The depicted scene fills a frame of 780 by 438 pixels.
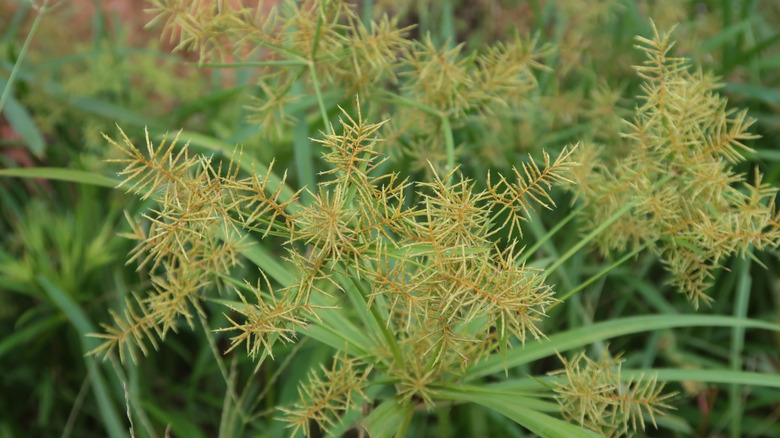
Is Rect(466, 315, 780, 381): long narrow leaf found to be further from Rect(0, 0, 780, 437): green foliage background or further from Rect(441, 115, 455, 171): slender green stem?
Rect(441, 115, 455, 171): slender green stem

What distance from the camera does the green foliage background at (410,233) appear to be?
82 cm

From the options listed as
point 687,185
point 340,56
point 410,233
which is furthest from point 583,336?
point 340,56

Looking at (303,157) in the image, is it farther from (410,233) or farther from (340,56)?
(410,233)

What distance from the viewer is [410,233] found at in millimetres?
671

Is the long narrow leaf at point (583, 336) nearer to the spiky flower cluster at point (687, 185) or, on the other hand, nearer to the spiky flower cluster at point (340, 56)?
the spiky flower cluster at point (687, 185)

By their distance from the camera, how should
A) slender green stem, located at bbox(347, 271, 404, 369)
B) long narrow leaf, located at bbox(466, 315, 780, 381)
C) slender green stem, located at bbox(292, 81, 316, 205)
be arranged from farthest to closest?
slender green stem, located at bbox(292, 81, 316, 205), long narrow leaf, located at bbox(466, 315, 780, 381), slender green stem, located at bbox(347, 271, 404, 369)

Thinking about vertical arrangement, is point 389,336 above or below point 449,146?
below

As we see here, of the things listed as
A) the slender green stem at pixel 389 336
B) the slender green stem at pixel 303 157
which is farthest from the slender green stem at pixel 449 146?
the slender green stem at pixel 303 157

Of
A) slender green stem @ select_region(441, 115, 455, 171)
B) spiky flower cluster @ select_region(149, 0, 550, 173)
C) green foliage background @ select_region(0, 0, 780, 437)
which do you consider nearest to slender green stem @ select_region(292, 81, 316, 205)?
green foliage background @ select_region(0, 0, 780, 437)

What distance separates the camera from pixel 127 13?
3088 mm

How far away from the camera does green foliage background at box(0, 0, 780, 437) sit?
82 cm

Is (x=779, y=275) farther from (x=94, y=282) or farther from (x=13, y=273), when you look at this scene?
(x=13, y=273)

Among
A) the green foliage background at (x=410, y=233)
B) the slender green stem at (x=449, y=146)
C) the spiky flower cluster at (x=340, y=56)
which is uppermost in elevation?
the spiky flower cluster at (x=340, y=56)

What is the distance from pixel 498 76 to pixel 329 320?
1.43ft
